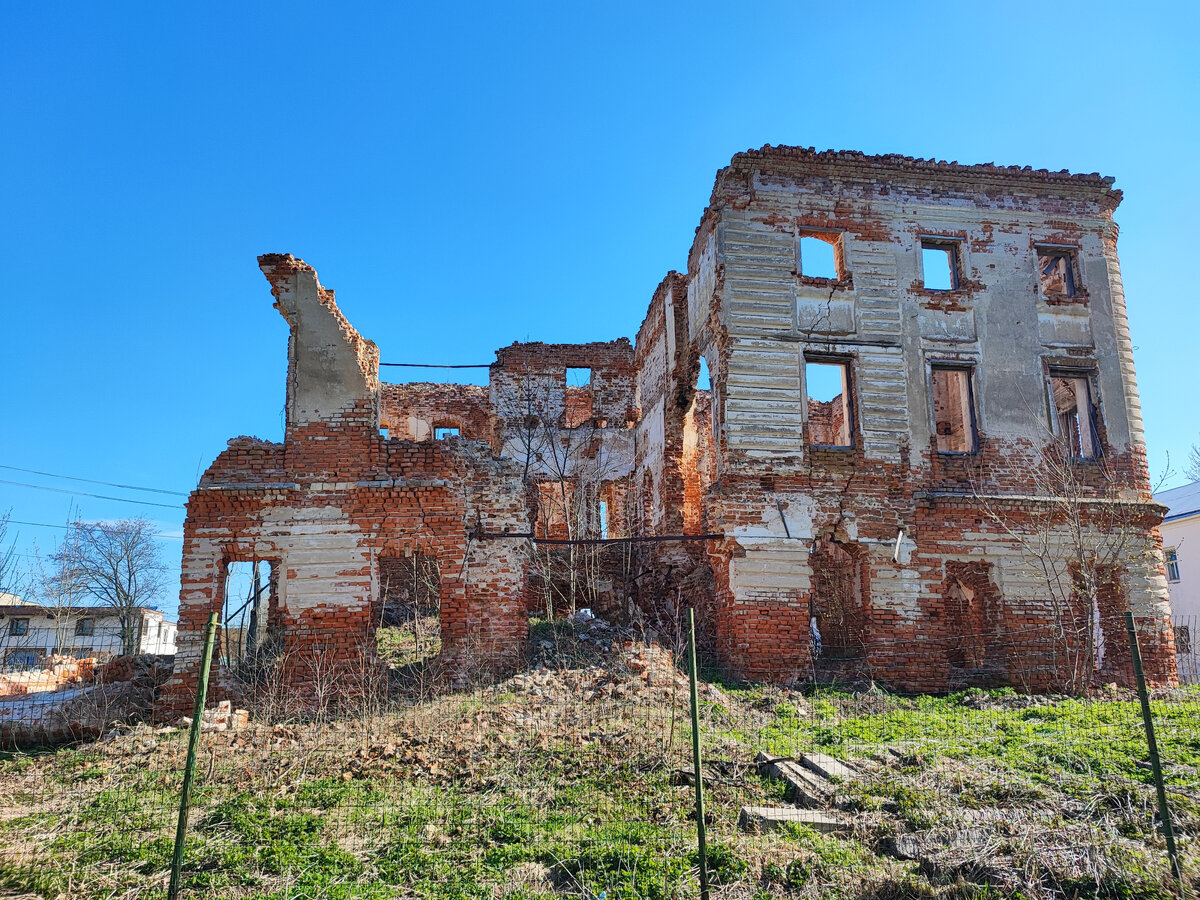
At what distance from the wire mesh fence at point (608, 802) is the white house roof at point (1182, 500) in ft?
61.9

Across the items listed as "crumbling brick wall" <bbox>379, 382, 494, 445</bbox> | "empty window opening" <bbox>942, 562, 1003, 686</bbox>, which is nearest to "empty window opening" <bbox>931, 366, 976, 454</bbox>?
"empty window opening" <bbox>942, 562, 1003, 686</bbox>

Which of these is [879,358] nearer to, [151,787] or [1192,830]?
[1192,830]

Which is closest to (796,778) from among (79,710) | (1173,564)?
(79,710)

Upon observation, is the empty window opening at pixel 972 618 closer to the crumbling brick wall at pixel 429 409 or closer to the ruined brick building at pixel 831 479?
the ruined brick building at pixel 831 479

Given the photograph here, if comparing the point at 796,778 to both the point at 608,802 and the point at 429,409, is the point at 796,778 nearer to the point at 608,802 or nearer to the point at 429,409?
the point at 608,802

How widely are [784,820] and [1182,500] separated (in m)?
28.6

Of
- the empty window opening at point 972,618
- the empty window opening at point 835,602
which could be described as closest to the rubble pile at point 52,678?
the empty window opening at point 835,602

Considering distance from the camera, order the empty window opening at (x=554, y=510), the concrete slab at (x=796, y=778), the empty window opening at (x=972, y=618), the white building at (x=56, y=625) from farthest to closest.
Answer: the white building at (x=56, y=625)
the empty window opening at (x=554, y=510)
the empty window opening at (x=972, y=618)
the concrete slab at (x=796, y=778)

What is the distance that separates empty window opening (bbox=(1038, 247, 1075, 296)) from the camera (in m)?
17.0

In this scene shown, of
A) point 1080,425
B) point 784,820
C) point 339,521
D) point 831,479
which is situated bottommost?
point 784,820

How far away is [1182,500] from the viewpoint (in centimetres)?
2911

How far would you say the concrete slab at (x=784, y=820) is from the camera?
7.17 metres

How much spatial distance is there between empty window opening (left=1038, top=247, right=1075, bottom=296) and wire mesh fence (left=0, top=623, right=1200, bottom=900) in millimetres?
8776

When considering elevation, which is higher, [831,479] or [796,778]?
[831,479]
